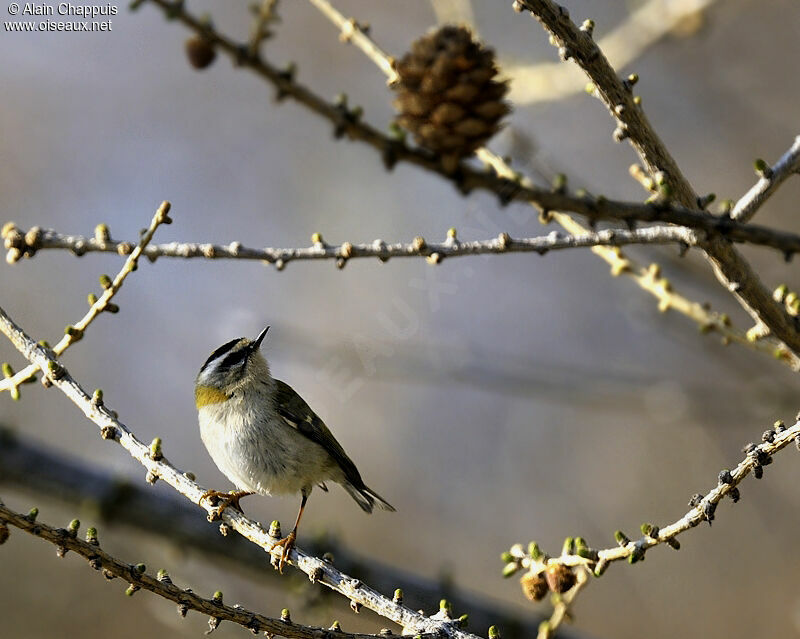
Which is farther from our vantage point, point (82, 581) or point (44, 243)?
point (82, 581)

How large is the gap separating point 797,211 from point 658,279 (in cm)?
361

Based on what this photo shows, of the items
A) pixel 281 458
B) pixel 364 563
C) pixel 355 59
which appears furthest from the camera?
pixel 355 59

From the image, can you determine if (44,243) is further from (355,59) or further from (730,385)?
(355,59)

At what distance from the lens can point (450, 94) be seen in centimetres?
114

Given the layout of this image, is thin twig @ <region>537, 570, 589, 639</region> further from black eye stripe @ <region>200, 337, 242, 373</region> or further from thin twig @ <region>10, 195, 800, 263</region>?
black eye stripe @ <region>200, 337, 242, 373</region>

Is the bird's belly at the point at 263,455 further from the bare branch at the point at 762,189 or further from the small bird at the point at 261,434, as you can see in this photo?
the bare branch at the point at 762,189

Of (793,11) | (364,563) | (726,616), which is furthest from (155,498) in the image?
(793,11)

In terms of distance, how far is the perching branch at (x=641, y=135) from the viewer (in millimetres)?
1545

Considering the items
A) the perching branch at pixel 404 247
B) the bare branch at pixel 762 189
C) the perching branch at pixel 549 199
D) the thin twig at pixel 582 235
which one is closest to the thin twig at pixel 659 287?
the thin twig at pixel 582 235

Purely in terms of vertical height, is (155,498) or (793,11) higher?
(793,11)

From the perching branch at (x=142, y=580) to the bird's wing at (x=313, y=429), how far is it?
1.22 meters

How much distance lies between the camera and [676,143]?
618 cm

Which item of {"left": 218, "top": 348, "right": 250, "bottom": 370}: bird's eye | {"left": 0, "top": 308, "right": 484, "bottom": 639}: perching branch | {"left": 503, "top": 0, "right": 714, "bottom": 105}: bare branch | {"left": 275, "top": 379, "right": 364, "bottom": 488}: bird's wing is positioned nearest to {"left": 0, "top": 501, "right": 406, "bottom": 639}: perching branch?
{"left": 0, "top": 308, "right": 484, "bottom": 639}: perching branch

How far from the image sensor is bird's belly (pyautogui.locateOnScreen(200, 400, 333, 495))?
297 centimetres
